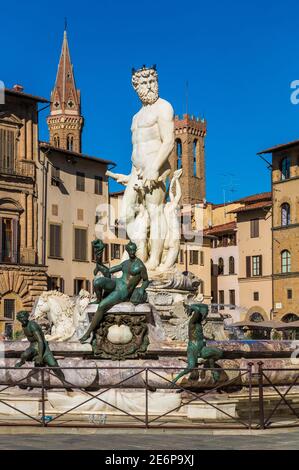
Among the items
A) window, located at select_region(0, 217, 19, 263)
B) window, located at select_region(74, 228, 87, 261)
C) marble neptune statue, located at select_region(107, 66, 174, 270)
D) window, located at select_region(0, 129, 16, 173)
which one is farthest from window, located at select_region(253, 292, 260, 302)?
marble neptune statue, located at select_region(107, 66, 174, 270)

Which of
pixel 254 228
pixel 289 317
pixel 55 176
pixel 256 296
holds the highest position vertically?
pixel 55 176

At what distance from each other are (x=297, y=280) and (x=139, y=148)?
50.4m

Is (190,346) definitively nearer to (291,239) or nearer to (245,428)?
(245,428)

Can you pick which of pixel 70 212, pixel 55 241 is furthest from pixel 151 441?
pixel 70 212

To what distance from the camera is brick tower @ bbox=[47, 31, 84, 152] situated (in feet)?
408

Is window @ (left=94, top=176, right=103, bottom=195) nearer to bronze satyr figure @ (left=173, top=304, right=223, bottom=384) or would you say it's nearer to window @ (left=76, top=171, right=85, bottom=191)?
window @ (left=76, top=171, right=85, bottom=191)

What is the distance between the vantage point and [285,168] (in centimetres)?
7219

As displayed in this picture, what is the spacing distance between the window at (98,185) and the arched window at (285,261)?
15155mm

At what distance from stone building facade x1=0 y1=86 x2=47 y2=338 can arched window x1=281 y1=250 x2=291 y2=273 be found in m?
20.4

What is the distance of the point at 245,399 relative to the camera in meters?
15.2

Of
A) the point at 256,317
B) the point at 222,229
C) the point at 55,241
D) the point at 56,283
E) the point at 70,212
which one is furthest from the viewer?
the point at 222,229

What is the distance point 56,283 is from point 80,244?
3748 mm

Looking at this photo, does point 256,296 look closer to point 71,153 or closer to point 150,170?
point 71,153

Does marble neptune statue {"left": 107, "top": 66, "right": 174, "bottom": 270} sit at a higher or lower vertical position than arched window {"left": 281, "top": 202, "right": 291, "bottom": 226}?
lower
